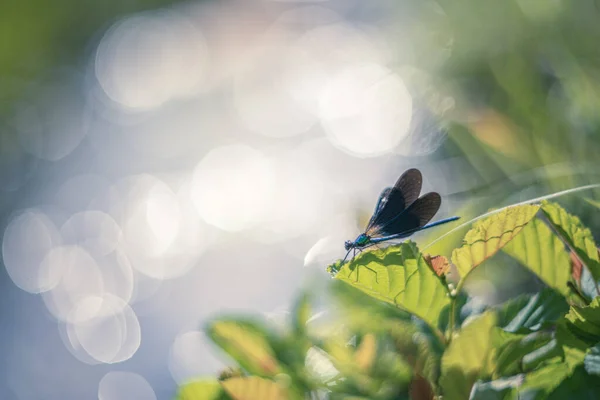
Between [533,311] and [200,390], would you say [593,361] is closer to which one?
[533,311]

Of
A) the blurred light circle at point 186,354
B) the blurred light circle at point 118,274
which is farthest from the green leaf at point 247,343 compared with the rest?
the blurred light circle at point 118,274

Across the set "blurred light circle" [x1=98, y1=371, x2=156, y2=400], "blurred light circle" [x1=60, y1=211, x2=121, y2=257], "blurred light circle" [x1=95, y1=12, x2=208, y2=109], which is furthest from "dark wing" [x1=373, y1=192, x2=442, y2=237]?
"blurred light circle" [x1=95, y1=12, x2=208, y2=109]

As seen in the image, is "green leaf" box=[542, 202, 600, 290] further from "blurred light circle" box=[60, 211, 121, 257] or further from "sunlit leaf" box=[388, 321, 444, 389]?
"blurred light circle" box=[60, 211, 121, 257]

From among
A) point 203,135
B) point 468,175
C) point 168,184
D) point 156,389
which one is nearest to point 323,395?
point 468,175

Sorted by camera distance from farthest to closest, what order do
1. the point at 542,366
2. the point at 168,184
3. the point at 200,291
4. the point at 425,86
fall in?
the point at 168,184
the point at 200,291
the point at 425,86
the point at 542,366

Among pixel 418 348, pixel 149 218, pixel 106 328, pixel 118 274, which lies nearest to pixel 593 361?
pixel 418 348

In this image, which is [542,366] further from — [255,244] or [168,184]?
[168,184]
